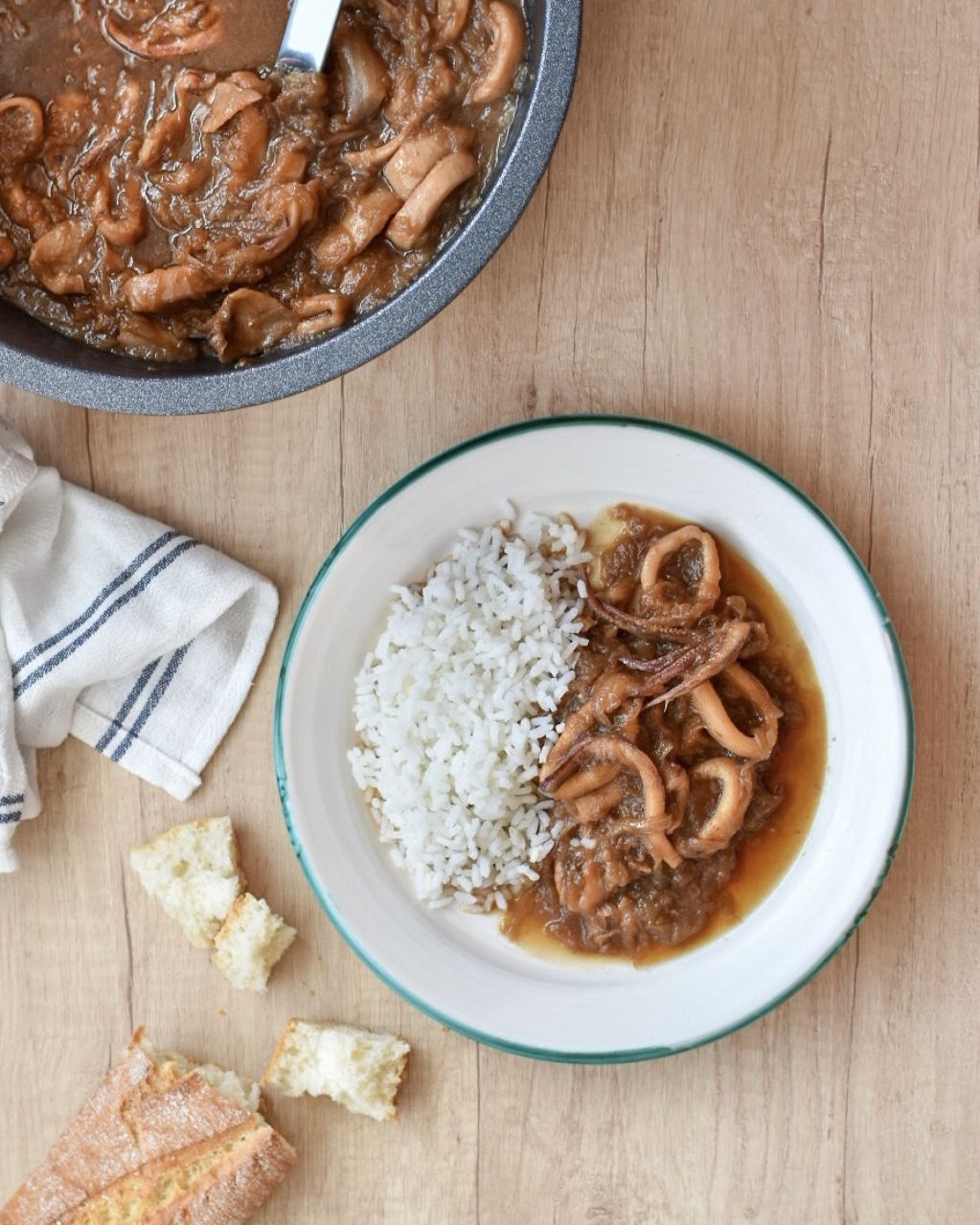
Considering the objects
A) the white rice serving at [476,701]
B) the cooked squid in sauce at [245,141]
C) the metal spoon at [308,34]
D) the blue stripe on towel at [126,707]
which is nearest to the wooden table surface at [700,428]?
the blue stripe on towel at [126,707]

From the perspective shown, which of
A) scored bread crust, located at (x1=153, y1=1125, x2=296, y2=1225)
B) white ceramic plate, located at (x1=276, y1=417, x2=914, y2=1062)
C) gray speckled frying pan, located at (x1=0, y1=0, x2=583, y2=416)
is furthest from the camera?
scored bread crust, located at (x1=153, y1=1125, x2=296, y2=1225)

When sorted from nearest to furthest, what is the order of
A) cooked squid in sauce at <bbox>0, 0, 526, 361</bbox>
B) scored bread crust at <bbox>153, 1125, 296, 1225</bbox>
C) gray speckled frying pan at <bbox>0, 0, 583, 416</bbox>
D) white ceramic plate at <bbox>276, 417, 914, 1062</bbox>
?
gray speckled frying pan at <bbox>0, 0, 583, 416</bbox>
cooked squid in sauce at <bbox>0, 0, 526, 361</bbox>
white ceramic plate at <bbox>276, 417, 914, 1062</bbox>
scored bread crust at <bbox>153, 1125, 296, 1225</bbox>

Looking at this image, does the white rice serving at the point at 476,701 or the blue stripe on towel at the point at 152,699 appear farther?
the blue stripe on towel at the point at 152,699

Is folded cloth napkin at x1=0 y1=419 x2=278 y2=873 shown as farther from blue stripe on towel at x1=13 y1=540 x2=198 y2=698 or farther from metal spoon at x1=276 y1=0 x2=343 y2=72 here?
metal spoon at x1=276 y1=0 x2=343 y2=72

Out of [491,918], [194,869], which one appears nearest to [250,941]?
[194,869]

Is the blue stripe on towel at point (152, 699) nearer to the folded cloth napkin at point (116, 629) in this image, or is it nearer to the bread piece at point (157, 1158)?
the folded cloth napkin at point (116, 629)

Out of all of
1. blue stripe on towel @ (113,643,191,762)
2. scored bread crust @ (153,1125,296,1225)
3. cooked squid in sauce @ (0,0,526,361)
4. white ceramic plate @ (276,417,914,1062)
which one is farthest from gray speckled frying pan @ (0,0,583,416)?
scored bread crust @ (153,1125,296,1225)

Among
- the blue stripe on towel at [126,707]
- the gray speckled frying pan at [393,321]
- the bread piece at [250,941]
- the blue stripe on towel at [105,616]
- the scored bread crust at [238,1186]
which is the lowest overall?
the scored bread crust at [238,1186]
